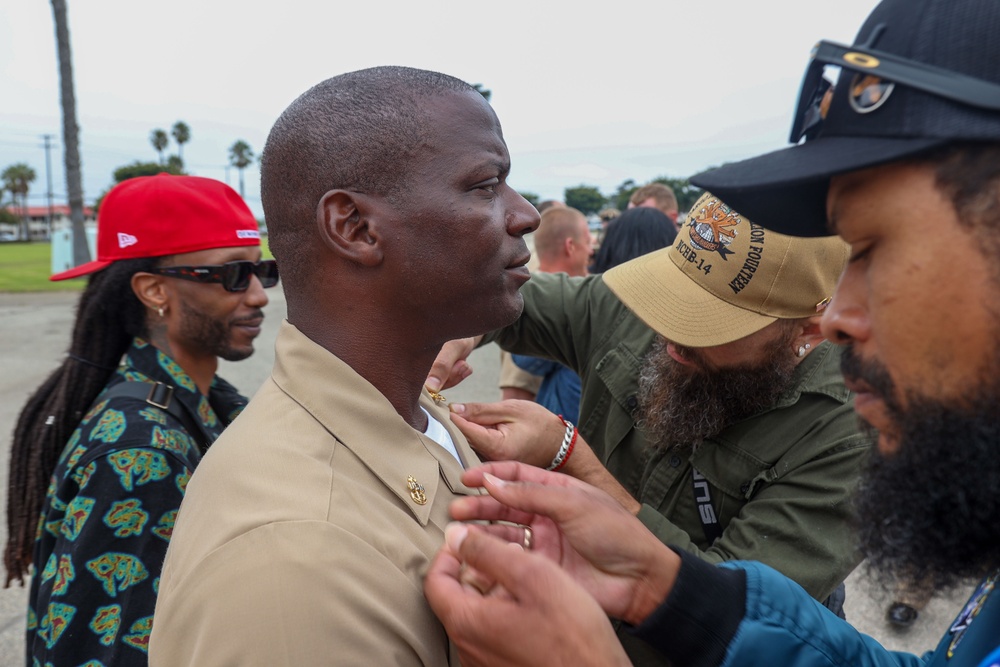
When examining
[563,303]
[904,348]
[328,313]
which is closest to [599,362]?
[563,303]

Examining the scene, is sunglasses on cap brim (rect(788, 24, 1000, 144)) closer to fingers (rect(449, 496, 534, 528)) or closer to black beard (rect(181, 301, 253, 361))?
fingers (rect(449, 496, 534, 528))

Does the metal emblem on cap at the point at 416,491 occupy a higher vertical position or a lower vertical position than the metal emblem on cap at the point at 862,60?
lower

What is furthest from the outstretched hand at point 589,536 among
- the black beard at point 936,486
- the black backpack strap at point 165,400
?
the black backpack strap at point 165,400

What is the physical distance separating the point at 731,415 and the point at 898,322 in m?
1.37

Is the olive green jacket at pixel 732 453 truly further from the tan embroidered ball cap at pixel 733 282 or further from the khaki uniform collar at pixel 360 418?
the khaki uniform collar at pixel 360 418

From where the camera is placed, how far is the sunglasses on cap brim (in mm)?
1121

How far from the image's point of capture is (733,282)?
8.04 feet

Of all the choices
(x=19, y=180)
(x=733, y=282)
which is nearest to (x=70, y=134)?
(x=733, y=282)

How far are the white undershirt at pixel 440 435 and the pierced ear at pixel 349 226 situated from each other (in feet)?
1.66

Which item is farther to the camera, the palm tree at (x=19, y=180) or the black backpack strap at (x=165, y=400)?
the palm tree at (x=19, y=180)

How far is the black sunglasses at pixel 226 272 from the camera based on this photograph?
2928 millimetres

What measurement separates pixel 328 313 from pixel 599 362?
150cm

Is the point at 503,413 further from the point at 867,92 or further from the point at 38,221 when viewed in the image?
the point at 38,221

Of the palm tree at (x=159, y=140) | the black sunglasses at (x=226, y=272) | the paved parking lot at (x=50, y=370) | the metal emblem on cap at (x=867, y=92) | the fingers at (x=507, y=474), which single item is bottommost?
the palm tree at (x=159, y=140)
